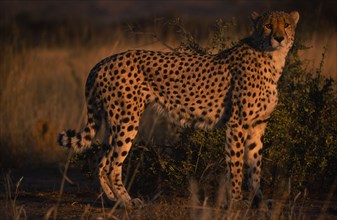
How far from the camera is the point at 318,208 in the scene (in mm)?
4949

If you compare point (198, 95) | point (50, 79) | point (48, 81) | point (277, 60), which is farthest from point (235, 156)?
point (50, 79)

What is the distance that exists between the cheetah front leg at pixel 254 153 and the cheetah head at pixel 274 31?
0.55 m

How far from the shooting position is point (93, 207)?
490 cm

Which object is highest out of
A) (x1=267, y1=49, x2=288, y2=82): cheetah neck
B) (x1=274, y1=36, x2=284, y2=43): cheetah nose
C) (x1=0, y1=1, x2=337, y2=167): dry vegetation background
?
(x1=274, y1=36, x2=284, y2=43): cheetah nose

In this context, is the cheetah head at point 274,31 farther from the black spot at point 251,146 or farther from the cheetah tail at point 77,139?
the cheetah tail at point 77,139

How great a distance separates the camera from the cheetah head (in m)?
4.89

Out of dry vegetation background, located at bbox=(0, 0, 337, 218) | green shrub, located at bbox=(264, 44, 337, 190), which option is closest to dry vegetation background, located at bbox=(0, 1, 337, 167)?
dry vegetation background, located at bbox=(0, 0, 337, 218)

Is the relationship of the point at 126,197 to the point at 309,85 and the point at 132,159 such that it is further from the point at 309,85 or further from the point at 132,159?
the point at 309,85

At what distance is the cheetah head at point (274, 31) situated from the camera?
4.89 m

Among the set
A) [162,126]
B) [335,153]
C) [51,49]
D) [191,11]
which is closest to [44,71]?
[51,49]

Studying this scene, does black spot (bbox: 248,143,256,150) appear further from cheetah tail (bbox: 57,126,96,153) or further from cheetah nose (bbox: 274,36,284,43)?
cheetah tail (bbox: 57,126,96,153)

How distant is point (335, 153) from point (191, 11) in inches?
977

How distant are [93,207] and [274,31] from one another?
1655mm

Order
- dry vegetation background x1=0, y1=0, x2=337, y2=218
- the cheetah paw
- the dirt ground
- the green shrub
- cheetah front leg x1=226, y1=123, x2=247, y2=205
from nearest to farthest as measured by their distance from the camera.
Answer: the dirt ground
the cheetah paw
cheetah front leg x1=226, y1=123, x2=247, y2=205
the green shrub
dry vegetation background x1=0, y1=0, x2=337, y2=218
